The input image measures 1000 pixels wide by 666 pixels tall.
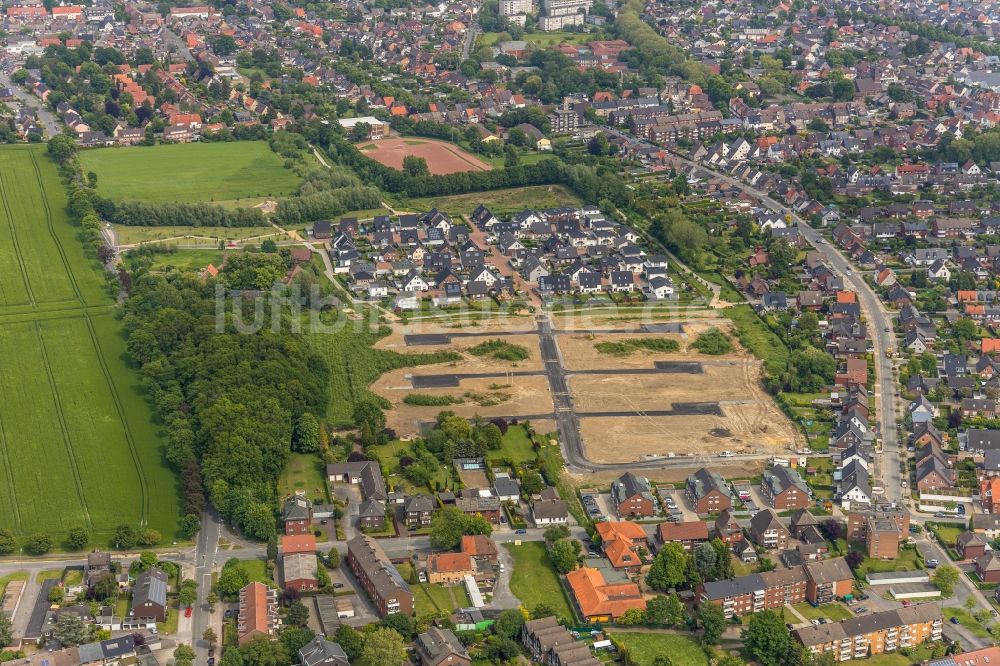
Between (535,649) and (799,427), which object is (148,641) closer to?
(535,649)

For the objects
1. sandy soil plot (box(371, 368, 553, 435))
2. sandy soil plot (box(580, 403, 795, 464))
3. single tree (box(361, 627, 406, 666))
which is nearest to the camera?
single tree (box(361, 627, 406, 666))

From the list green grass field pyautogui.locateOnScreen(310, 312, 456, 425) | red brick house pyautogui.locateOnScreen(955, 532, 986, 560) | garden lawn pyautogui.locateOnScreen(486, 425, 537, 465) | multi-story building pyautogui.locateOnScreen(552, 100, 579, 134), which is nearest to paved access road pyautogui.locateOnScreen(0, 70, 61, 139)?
multi-story building pyautogui.locateOnScreen(552, 100, 579, 134)

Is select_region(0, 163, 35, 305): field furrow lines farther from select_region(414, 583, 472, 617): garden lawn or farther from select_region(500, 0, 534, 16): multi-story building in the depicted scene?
select_region(500, 0, 534, 16): multi-story building

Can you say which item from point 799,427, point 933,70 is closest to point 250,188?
point 799,427

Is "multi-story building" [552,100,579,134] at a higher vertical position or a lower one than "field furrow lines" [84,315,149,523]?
lower

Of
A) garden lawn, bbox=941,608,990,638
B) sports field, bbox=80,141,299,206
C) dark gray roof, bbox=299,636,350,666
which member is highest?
dark gray roof, bbox=299,636,350,666

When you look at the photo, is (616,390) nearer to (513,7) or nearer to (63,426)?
(63,426)

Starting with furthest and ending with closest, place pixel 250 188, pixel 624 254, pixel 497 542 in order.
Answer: pixel 250 188
pixel 624 254
pixel 497 542
